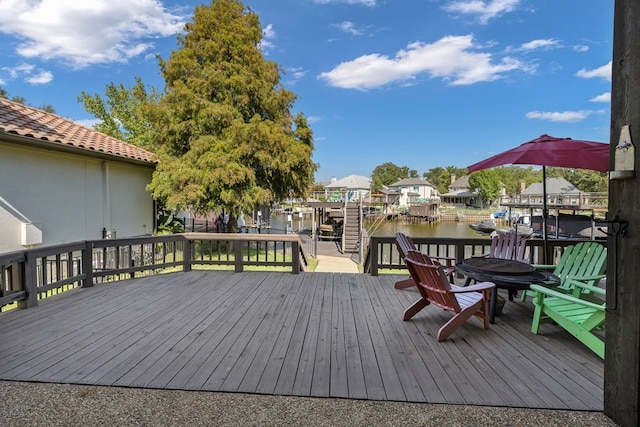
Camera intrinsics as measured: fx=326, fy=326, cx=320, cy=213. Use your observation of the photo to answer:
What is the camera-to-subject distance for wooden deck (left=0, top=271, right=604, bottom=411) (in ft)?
7.19

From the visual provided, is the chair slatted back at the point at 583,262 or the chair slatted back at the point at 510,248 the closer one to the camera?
the chair slatted back at the point at 583,262

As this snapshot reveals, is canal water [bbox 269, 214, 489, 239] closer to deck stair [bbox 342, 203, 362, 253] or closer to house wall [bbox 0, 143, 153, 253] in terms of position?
deck stair [bbox 342, 203, 362, 253]

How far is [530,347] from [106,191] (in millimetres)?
8658

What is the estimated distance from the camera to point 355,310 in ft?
12.6

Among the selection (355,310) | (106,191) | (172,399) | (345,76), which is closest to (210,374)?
(172,399)

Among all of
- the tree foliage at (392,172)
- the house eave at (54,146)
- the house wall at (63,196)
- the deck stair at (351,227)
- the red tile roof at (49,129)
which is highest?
the tree foliage at (392,172)

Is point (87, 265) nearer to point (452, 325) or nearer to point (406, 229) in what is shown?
point (452, 325)

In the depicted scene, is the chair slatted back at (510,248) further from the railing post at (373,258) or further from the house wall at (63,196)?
the house wall at (63,196)

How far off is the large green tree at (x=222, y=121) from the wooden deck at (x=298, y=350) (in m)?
5.42

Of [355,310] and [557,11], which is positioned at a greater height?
[557,11]

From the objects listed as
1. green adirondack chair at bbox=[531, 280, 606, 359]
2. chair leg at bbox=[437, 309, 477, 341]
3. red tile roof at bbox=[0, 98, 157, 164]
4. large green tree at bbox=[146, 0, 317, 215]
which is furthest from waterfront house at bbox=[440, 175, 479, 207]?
chair leg at bbox=[437, 309, 477, 341]

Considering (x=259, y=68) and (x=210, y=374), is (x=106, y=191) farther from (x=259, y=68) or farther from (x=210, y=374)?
(x=210, y=374)

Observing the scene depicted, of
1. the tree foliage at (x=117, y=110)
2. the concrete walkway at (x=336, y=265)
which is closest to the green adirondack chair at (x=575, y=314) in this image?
the concrete walkway at (x=336, y=265)

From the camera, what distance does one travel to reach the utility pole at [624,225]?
1.64 meters
